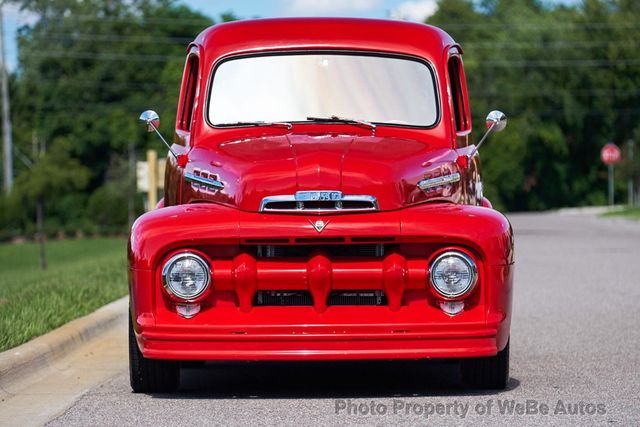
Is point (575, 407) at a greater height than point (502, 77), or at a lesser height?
greater

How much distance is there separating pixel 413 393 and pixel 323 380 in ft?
2.80

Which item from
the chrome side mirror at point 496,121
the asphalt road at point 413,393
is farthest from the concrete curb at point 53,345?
the chrome side mirror at point 496,121

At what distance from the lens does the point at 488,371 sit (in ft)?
25.7

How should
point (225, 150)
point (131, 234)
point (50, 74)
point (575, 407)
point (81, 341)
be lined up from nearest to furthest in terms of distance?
point (575, 407), point (131, 234), point (225, 150), point (81, 341), point (50, 74)

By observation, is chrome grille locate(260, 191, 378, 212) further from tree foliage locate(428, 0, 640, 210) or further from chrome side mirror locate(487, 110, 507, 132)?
tree foliage locate(428, 0, 640, 210)

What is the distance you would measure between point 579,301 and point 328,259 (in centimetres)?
734

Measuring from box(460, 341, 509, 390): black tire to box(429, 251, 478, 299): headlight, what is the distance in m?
0.60

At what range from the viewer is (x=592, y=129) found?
279 ft

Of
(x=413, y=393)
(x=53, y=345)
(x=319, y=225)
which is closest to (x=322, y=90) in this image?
(x=319, y=225)

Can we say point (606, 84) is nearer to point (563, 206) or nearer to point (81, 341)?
point (563, 206)

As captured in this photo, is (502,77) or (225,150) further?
(502,77)

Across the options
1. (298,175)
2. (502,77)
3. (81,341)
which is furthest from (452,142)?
(502,77)

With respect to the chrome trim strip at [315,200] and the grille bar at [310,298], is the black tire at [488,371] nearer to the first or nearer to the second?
the grille bar at [310,298]

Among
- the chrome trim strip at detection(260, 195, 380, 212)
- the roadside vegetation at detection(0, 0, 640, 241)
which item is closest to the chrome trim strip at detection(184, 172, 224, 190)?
the chrome trim strip at detection(260, 195, 380, 212)
